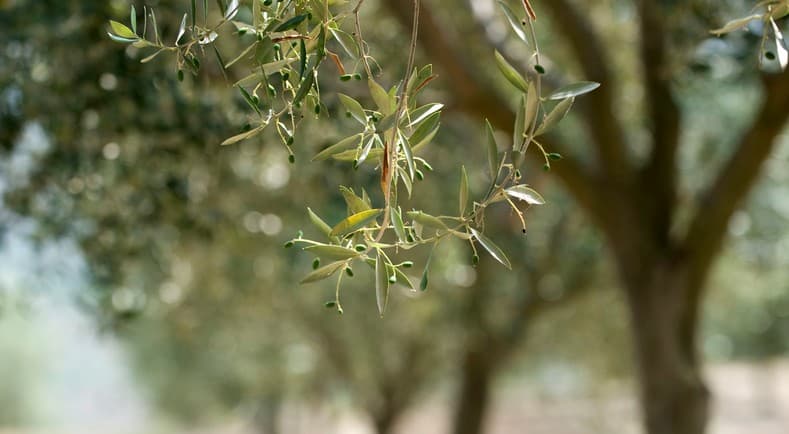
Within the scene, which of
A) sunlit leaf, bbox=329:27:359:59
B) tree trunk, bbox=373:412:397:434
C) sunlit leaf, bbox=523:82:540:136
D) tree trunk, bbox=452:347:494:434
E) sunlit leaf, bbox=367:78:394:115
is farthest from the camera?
tree trunk, bbox=373:412:397:434

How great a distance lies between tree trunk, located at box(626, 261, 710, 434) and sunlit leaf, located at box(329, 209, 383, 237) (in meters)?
4.33

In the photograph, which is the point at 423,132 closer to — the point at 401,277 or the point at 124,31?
the point at 401,277

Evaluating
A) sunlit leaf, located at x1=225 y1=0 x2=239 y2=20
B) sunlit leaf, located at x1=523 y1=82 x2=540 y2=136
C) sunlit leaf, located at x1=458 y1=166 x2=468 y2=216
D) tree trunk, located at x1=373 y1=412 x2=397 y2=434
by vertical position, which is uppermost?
sunlit leaf, located at x1=523 y1=82 x2=540 y2=136

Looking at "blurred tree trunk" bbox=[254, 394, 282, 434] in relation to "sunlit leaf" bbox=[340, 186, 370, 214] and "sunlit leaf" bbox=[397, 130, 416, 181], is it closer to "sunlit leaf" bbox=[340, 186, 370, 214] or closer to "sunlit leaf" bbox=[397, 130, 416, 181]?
"sunlit leaf" bbox=[340, 186, 370, 214]

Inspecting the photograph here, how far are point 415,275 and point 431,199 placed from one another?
6.61ft

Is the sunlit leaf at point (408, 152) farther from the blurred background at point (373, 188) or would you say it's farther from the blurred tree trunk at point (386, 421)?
the blurred tree trunk at point (386, 421)

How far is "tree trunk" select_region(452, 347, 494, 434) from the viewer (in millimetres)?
11383

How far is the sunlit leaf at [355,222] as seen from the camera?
1295 mm

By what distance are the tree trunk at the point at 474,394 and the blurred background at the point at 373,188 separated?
0.03 meters

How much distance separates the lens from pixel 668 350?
5312mm

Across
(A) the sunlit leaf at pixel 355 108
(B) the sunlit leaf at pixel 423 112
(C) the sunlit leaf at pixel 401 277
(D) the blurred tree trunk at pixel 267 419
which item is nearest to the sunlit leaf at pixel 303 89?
(A) the sunlit leaf at pixel 355 108

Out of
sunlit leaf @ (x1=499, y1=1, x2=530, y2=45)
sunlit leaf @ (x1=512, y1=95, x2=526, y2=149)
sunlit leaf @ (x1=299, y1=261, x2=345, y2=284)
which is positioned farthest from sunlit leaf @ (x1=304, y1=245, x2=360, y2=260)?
sunlit leaf @ (x1=499, y1=1, x2=530, y2=45)

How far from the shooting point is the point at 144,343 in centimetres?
1962

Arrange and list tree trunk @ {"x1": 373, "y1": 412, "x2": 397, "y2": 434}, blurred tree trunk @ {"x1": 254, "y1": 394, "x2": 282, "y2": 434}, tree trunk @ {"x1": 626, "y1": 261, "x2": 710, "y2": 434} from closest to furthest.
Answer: tree trunk @ {"x1": 626, "y1": 261, "x2": 710, "y2": 434}
tree trunk @ {"x1": 373, "y1": 412, "x2": 397, "y2": 434}
blurred tree trunk @ {"x1": 254, "y1": 394, "x2": 282, "y2": 434}
